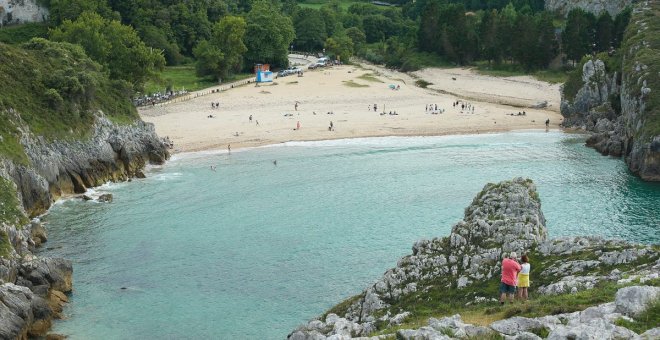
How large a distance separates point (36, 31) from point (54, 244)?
304ft

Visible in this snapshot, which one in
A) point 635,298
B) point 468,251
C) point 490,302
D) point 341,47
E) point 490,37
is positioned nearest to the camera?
point 635,298

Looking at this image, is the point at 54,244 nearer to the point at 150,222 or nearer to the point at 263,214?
the point at 150,222

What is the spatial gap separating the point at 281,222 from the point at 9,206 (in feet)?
60.8

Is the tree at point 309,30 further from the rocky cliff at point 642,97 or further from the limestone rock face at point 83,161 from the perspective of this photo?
the limestone rock face at point 83,161

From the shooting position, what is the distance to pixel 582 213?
2311 inches

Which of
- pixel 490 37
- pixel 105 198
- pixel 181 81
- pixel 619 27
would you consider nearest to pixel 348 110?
pixel 181 81

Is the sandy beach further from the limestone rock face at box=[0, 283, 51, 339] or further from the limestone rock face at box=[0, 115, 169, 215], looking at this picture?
the limestone rock face at box=[0, 283, 51, 339]

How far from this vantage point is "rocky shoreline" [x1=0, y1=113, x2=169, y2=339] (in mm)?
38656

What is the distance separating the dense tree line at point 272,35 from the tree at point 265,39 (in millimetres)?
180

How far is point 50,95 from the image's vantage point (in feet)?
225

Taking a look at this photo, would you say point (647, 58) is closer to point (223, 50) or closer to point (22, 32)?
point (223, 50)

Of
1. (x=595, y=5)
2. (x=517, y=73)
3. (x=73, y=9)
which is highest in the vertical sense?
(x=73, y=9)

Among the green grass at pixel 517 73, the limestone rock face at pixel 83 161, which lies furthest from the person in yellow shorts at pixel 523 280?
the green grass at pixel 517 73

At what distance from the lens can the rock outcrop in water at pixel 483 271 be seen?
28156 mm
